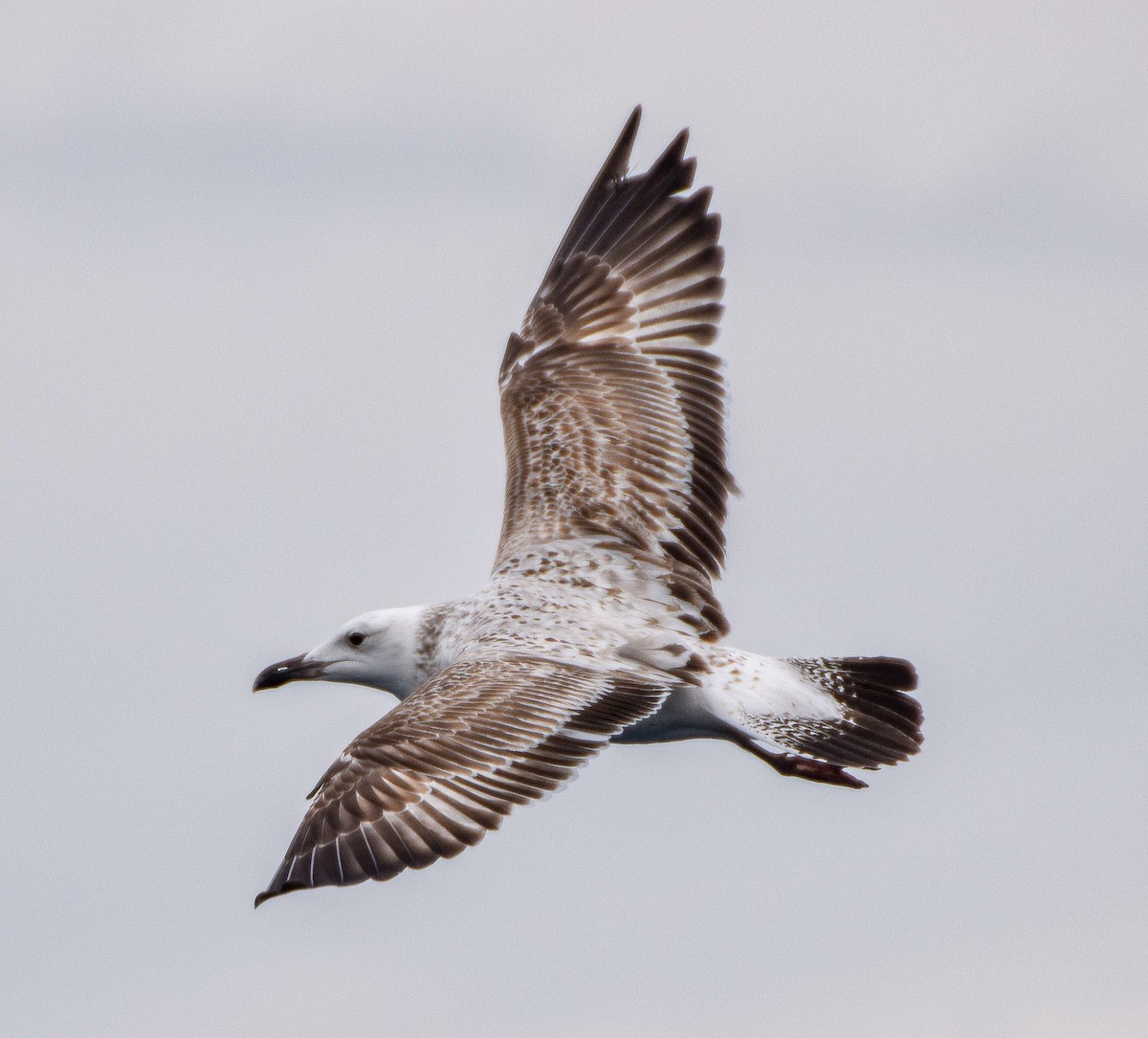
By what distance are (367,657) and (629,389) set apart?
306cm

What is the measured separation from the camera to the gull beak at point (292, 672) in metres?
16.2

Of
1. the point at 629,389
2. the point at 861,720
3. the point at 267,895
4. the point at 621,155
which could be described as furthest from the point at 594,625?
the point at 621,155

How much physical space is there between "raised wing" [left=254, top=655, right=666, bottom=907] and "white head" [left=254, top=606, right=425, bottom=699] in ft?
6.00

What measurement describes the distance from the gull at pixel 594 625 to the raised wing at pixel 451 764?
0.01 metres

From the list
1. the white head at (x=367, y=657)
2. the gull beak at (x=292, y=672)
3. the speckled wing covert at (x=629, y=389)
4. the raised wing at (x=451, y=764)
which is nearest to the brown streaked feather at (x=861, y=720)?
the speckled wing covert at (x=629, y=389)

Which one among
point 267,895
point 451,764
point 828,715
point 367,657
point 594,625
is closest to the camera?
point 267,895

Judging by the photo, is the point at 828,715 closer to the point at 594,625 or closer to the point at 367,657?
the point at 594,625

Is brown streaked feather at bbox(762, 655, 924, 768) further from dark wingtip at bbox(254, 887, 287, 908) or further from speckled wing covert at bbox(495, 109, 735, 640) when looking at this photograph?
dark wingtip at bbox(254, 887, 287, 908)

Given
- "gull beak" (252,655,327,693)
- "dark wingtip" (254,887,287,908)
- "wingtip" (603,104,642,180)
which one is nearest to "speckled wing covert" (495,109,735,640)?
"wingtip" (603,104,642,180)

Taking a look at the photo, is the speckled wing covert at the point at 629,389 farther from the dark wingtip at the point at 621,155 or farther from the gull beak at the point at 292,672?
the gull beak at the point at 292,672

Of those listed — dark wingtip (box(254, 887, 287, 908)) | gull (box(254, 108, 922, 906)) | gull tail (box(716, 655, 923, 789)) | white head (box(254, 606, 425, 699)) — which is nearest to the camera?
dark wingtip (box(254, 887, 287, 908))

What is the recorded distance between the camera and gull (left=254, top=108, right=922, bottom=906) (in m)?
12.6

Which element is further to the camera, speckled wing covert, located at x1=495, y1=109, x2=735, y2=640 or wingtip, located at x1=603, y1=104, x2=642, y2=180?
wingtip, located at x1=603, y1=104, x2=642, y2=180

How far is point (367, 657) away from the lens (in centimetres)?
1596
